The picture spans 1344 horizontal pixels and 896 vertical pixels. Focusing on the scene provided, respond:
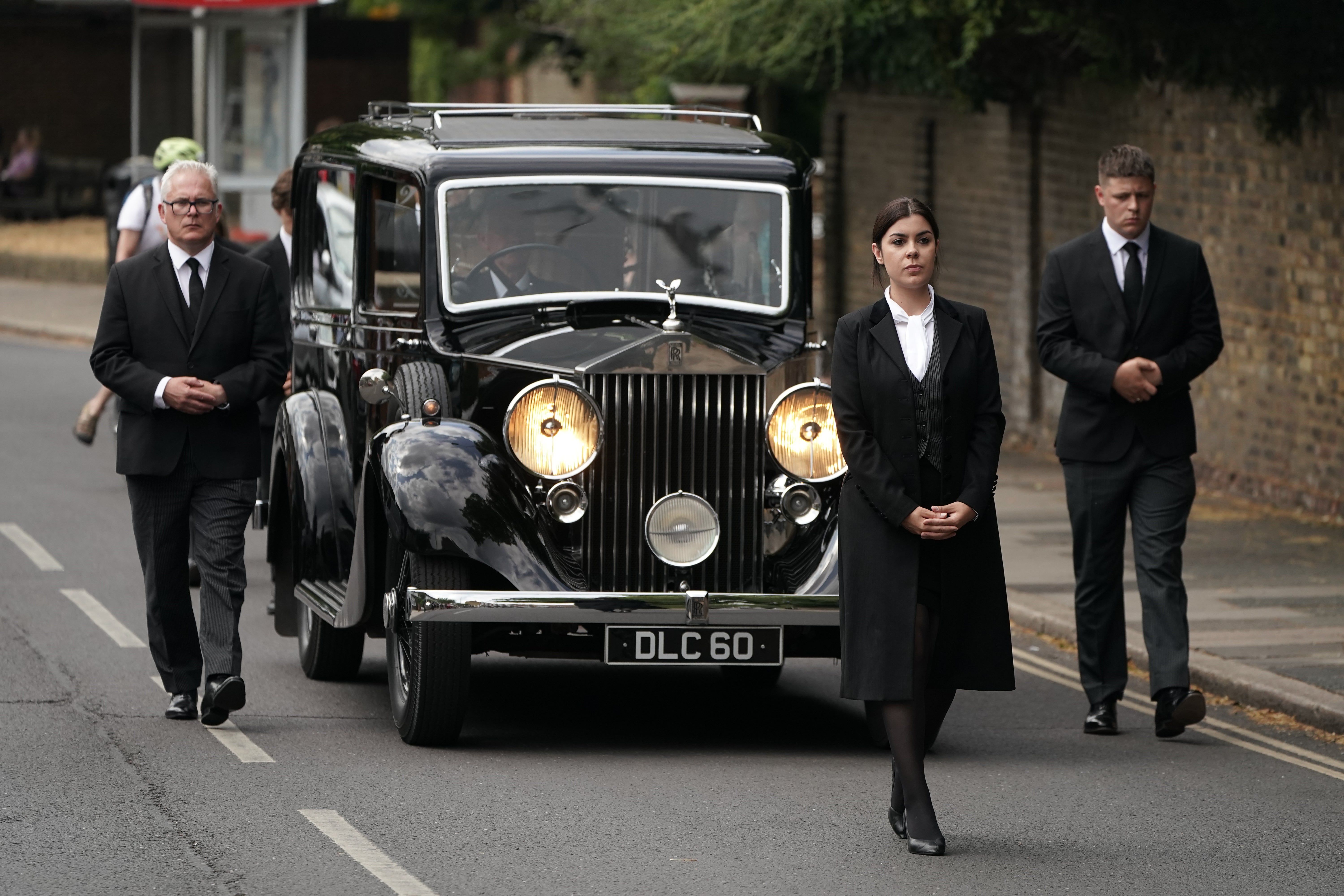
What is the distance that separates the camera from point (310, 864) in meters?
6.27

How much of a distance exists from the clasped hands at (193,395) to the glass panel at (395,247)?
41.0 inches

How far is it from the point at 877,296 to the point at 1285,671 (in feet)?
39.2

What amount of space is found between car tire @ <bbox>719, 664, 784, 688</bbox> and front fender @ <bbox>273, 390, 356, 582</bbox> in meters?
1.74

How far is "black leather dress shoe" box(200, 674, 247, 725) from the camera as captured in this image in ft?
26.0

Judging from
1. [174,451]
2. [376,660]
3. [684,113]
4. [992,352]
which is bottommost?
[376,660]

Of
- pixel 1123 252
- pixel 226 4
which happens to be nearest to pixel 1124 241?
pixel 1123 252

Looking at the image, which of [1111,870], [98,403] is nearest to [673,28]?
[98,403]

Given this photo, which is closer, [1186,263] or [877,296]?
[1186,263]

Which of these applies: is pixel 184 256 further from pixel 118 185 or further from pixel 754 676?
pixel 118 185

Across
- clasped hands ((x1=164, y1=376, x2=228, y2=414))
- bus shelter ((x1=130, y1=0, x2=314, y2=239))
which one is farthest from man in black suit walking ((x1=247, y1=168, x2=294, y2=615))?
bus shelter ((x1=130, y1=0, x2=314, y2=239))

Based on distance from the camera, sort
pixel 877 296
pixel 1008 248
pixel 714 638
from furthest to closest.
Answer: pixel 877 296, pixel 1008 248, pixel 714 638

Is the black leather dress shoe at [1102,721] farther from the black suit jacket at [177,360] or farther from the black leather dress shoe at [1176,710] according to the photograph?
the black suit jacket at [177,360]

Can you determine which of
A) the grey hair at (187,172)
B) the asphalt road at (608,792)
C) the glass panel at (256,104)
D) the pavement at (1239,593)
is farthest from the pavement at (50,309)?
the grey hair at (187,172)

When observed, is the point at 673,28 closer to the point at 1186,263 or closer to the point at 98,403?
the point at 98,403
